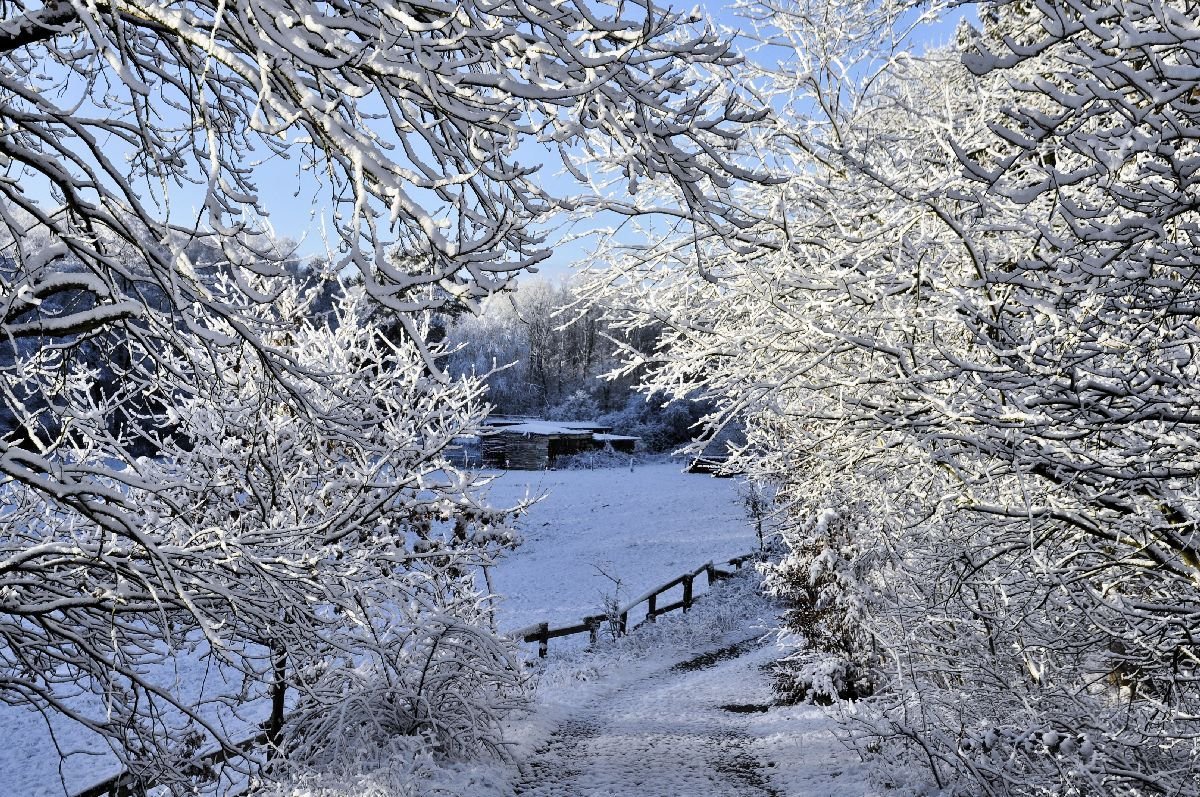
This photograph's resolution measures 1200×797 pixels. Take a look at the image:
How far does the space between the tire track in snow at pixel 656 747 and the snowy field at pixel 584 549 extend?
10.9 feet

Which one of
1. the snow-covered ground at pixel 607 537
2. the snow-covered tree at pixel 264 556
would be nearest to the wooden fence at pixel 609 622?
the snow-covered ground at pixel 607 537

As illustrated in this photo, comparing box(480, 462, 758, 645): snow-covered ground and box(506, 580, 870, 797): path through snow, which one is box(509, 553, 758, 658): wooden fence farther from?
box(506, 580, 870, 797): path through snow

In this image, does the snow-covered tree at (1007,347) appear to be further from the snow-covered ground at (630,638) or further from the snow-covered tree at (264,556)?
the snow-covered ground at (630,638)

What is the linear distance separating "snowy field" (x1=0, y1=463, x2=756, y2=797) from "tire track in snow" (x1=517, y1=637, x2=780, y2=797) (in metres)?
3.31

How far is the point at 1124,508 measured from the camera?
12.1 feet

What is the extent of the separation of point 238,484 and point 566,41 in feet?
17.8

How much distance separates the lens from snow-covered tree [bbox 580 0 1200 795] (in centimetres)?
318

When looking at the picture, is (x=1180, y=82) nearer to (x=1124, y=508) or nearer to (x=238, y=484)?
(x=1124, y=508)

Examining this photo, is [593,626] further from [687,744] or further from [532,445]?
[532,445]

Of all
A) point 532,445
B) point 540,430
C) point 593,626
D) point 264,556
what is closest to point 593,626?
point 593,626

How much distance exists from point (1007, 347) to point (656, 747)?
7495 mm

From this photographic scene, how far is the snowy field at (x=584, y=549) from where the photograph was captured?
11.2 meters

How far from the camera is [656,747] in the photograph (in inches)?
374

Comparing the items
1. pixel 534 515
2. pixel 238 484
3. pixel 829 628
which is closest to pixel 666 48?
pixel 238 484
